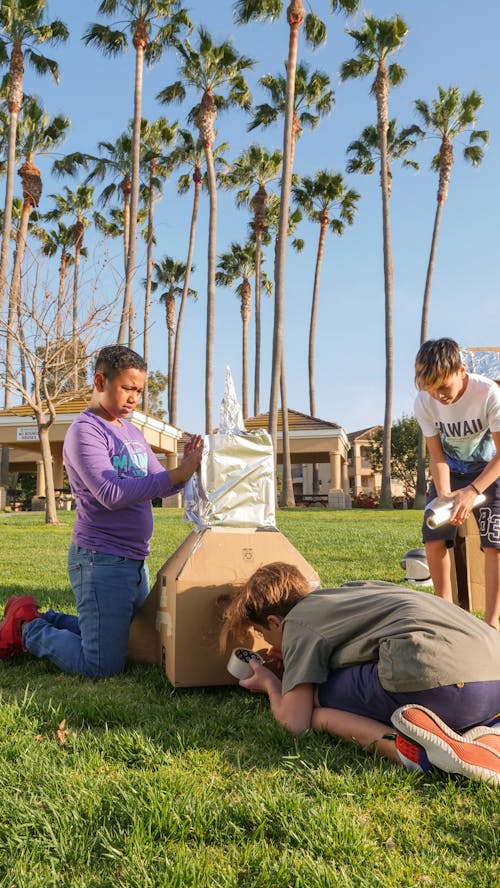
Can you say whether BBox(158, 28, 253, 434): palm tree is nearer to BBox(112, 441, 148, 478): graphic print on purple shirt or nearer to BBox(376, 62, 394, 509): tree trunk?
BBox(376, 62, 394, 509): tree trunk

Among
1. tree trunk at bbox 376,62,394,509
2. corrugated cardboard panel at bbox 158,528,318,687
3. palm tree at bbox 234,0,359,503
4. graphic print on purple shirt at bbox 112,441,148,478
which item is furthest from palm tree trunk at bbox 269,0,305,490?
corrugated cardboard panel at bbox 158,528,318,687

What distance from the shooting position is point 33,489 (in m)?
45.0

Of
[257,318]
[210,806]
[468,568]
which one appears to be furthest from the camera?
[257,318]

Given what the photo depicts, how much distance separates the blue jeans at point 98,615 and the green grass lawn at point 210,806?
0.41m

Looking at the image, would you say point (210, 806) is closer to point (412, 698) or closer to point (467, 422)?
point (412, 698)

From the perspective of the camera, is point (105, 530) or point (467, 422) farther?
point (467, 422)

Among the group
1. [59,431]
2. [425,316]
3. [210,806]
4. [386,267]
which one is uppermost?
[386,267]

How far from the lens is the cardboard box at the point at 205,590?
318cm

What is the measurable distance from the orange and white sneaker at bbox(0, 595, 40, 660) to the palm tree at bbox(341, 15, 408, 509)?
2159cm

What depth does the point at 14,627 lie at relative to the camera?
12.6 feet

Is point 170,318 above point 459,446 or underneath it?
above

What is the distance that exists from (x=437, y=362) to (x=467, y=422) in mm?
531

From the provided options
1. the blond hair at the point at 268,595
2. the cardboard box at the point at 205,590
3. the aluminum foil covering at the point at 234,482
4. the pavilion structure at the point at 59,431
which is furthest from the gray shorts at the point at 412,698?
the pavilion structure at the point at 59,431

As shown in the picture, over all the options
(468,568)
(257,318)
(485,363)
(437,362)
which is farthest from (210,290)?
(437,362)
